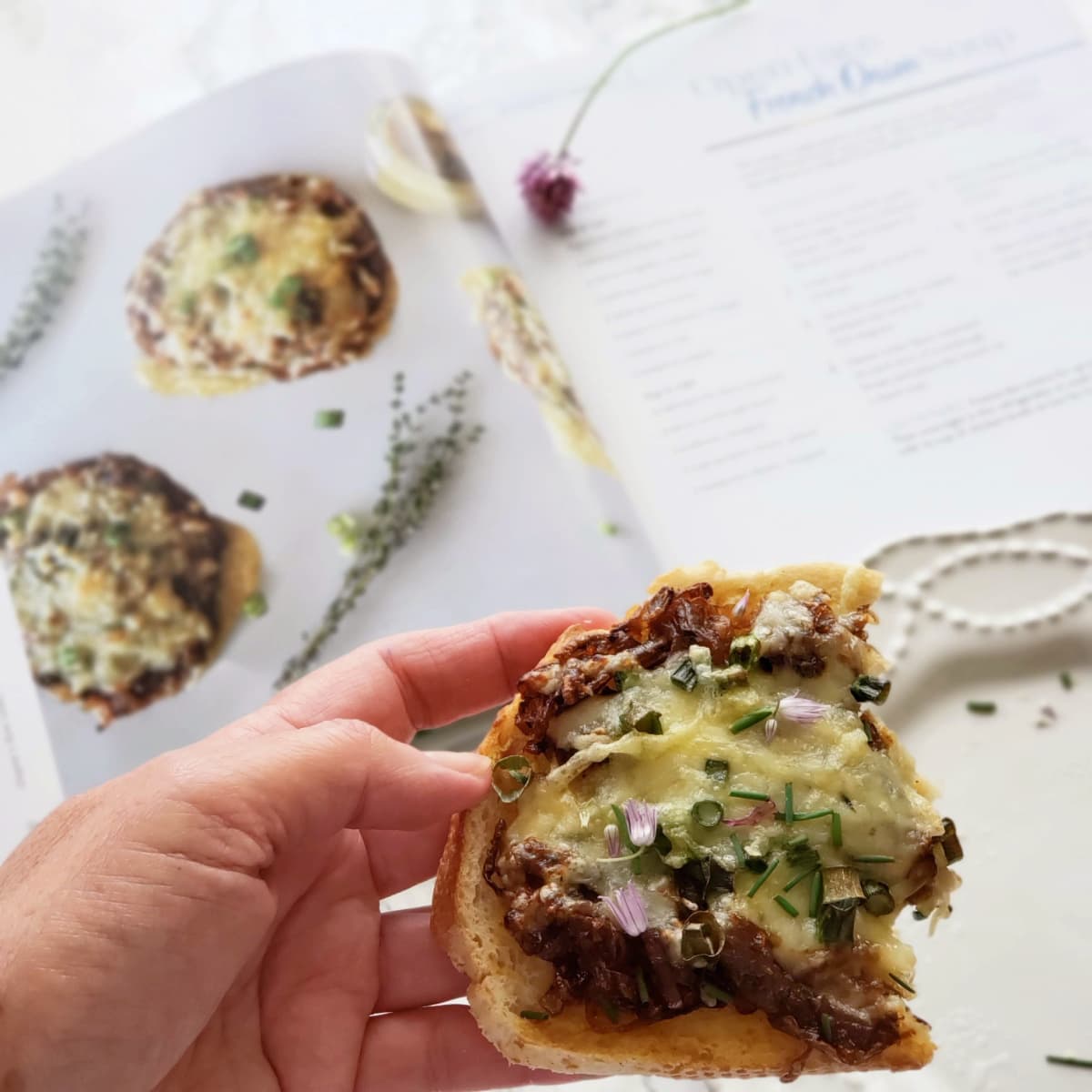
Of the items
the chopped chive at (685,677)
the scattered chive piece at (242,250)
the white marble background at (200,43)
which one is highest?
the white marble background at (200,43)

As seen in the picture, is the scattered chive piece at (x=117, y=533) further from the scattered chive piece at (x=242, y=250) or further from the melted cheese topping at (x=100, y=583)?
the scattered chive piece at (x=242, y=250)

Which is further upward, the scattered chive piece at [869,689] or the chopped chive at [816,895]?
the scattered chive piece at [869,689]

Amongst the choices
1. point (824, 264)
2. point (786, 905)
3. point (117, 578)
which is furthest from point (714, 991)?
point (824, 264)

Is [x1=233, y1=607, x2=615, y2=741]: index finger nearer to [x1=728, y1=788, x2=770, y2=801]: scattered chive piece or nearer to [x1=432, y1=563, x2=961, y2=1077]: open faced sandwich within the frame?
[x1=432, y1=563, x2=961, y2=1077]: open faced sandwich

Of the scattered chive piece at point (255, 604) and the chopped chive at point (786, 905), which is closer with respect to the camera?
the chopped chive at point (786, 905)

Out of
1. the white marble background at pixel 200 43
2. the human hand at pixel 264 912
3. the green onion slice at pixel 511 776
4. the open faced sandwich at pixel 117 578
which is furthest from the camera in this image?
the white marble background at pixel 200 43

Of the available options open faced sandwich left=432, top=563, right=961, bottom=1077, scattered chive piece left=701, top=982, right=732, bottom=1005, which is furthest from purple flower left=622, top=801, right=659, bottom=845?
scattered chive piece left=701, top=982, right=732, bottom=1005

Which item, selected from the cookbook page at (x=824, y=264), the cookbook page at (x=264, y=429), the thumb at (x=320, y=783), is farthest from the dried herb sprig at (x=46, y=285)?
the thumb at (x=320, y=783)
